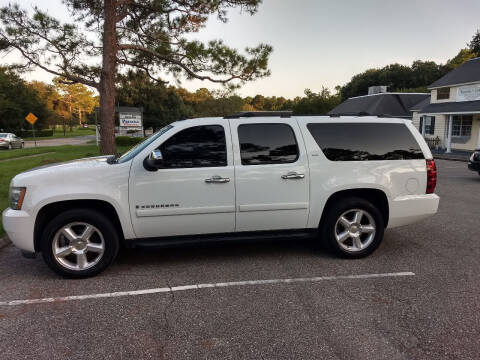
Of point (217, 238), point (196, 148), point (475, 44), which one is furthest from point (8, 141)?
point (475, 44)

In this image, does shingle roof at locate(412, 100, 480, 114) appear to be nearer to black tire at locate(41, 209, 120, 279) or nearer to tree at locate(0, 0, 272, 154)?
tree at locate(0, 0, 272, 154)

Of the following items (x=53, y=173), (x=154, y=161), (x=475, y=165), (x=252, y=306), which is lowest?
(x=252, y=306)

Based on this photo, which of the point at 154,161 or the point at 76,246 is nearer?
the point at 154,161

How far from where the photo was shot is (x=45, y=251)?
12.7 feet

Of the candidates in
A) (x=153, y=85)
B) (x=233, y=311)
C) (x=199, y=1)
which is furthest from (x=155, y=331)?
(x=153, y=85)

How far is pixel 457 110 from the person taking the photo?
24.0 m

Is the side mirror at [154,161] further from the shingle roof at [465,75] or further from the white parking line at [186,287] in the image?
the shingle roof at [465,75]

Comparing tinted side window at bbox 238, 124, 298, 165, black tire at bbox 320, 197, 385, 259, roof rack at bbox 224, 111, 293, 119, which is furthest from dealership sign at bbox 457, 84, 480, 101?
tinted side window at bbox 238, 124, 298, 165

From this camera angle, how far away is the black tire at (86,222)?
12.7 feet

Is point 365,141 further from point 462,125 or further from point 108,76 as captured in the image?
point 462,125

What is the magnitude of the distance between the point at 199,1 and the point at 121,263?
390 inches

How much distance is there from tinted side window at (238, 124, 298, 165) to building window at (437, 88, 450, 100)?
2791cm

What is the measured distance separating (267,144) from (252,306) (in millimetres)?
1969

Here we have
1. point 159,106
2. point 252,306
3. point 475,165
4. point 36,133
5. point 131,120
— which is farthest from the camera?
point 36,133
